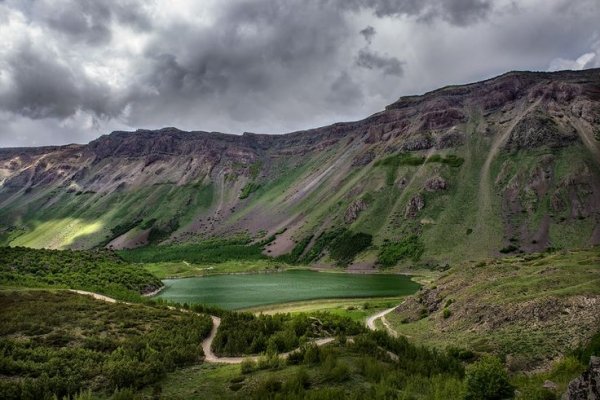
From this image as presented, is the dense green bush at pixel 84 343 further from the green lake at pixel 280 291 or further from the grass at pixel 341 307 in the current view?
the green lake at pixel 280 291

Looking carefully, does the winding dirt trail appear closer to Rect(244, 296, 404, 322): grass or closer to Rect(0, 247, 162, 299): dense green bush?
Rect(244, 296, 404, 322): grass

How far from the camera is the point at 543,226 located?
157 m

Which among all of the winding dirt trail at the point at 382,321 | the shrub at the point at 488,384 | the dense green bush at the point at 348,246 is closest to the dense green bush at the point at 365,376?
the shrub at the point at 488,384

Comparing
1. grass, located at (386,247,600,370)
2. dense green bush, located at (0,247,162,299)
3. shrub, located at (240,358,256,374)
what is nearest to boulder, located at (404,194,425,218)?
dense green bush, located at (0,247,162,299)

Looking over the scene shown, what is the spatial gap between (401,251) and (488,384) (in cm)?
15193

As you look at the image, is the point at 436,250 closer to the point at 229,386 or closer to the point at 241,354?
the point at 241,354

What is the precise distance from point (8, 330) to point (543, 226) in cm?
16225

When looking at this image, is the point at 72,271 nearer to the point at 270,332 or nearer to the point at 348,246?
the point at 270,332

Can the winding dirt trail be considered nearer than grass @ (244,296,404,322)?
Yes

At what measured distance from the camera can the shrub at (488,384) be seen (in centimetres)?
2297

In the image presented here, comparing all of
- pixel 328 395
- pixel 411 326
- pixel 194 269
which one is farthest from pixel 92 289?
pixel 194 269

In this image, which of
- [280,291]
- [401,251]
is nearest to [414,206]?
[401,251]

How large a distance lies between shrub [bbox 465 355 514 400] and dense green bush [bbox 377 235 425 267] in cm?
14400

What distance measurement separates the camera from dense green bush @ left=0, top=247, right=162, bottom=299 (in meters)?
94.2
